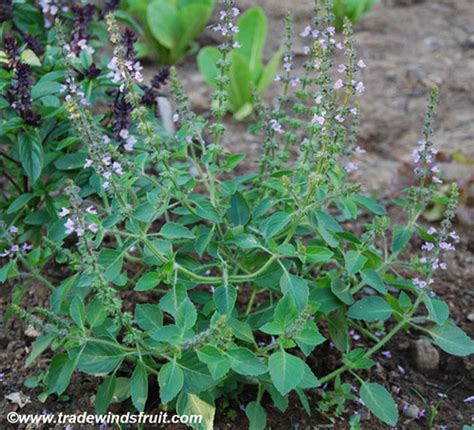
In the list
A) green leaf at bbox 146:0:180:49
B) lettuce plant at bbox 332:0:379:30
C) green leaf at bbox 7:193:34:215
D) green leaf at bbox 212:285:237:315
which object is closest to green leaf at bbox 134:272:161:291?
green leaf at bbox 212:285:237:315

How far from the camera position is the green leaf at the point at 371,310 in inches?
86.6

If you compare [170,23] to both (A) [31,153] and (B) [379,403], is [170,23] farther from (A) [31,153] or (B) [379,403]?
(B) [379,403]

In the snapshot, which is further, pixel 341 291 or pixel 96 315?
pixel 341 291

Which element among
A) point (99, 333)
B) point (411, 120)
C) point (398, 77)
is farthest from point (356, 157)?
point (99, 333)

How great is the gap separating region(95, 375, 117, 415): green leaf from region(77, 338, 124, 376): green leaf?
11cm

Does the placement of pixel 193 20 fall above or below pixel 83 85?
below

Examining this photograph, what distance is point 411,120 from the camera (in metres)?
4.10

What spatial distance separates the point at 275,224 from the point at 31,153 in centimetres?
92

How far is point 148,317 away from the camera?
2053mm

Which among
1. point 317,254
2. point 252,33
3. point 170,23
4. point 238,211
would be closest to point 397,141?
point 252,33

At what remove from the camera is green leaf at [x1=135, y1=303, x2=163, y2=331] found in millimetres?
2043

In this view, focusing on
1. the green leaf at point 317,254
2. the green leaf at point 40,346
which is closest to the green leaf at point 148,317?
the green leaf at point 40,346

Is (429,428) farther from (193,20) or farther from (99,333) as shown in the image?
(193,20)

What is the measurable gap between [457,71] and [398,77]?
0.40 metres
